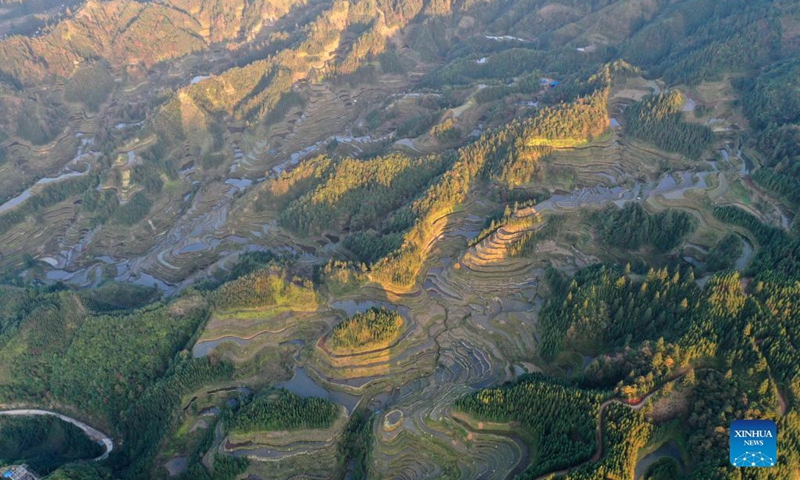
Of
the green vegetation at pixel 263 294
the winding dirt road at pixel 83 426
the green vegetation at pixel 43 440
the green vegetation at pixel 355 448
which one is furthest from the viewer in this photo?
the green vegetation at pixel 263 294

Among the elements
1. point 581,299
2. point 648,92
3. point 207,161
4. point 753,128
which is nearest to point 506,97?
point 648,92

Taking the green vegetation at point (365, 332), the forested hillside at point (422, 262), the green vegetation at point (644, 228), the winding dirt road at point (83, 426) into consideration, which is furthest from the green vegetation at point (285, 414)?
the green vegetation at point (644, 228)

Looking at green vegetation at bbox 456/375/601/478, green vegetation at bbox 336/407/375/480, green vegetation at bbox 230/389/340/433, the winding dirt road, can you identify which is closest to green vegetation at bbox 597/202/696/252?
green vegetation at bbox 456/375/601/478

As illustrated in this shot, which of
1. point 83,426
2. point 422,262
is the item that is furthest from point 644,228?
point 83,426

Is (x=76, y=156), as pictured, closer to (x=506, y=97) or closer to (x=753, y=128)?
(x=506, y=97)

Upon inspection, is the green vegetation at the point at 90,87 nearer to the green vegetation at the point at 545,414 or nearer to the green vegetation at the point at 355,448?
the green vegetation at the point at 355,448

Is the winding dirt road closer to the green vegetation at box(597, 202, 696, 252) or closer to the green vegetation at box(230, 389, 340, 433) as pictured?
the green vegetation at box(230, 389, 340, 433)

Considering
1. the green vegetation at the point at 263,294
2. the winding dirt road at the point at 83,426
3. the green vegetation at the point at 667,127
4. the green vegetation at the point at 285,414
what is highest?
the green vegetation at the point at 667,127
